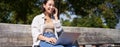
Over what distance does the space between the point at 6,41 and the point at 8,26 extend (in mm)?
162

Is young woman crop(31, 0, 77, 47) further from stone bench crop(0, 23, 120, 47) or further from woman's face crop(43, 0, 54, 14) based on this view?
stone bench crop(0, 23, 120, 47)

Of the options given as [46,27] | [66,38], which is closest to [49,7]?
[46,27]

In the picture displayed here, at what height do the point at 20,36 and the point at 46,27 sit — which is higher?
the point at 46,27

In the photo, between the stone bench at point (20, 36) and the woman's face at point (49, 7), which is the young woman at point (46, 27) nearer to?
the woman's face at point (49, 7)

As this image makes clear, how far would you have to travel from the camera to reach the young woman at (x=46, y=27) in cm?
360

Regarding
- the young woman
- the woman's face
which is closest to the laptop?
the young woman

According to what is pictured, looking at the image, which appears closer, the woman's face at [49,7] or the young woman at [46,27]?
the young woman at [46,27]

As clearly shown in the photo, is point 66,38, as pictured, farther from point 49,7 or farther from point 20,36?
point 20,36

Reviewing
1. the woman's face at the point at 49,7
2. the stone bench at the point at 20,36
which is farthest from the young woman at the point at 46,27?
the stone bench at the point at 20,36

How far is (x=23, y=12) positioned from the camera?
12.2 meters

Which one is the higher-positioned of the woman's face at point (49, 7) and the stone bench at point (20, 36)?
the woman's face at point (49, 7)

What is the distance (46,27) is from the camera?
3.68 m

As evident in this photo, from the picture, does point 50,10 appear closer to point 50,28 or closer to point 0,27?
point 50,28

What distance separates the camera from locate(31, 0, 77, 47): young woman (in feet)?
11.8
